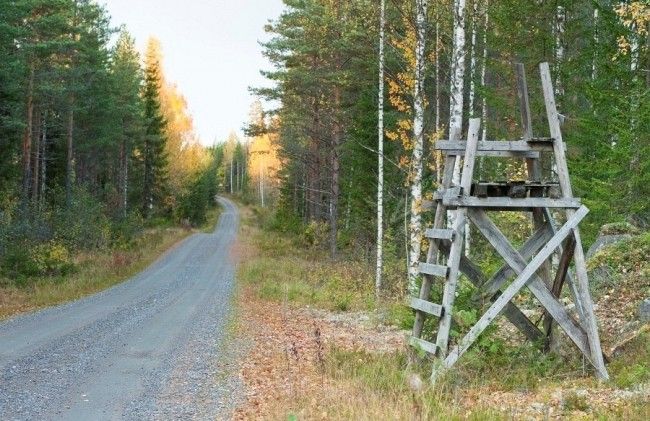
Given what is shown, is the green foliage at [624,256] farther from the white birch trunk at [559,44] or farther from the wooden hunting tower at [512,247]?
the white birch trunk at [559,44]

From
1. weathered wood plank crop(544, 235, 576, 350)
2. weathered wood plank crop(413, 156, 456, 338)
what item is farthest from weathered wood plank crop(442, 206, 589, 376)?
weathered wood plank crop(413, 156, 456, 338)

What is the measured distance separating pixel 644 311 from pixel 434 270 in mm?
3169

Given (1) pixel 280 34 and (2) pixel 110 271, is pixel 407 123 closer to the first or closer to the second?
(2) pixel 110 271

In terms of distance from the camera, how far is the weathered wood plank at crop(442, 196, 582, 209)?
23.8ft

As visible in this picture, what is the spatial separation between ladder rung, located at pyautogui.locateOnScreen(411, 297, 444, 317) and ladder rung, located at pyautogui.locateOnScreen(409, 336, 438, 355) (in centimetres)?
35

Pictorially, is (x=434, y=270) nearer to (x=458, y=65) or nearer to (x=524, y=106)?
(x=524, y=106)

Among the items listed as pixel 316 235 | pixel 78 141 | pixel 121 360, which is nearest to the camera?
pixel 121 360

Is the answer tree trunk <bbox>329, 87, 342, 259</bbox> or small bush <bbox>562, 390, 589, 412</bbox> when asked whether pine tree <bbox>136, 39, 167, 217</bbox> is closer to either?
tree trunk <bbox>329, 87, 342, 259</bbox>

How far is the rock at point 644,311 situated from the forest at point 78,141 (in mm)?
18230

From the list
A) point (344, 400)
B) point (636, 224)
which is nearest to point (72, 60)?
point (636, 224)

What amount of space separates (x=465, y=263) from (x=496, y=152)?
5.11 ft

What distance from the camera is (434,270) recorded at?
296 inches

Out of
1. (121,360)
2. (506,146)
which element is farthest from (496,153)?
(121,360)

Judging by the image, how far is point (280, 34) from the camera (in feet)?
95.9
